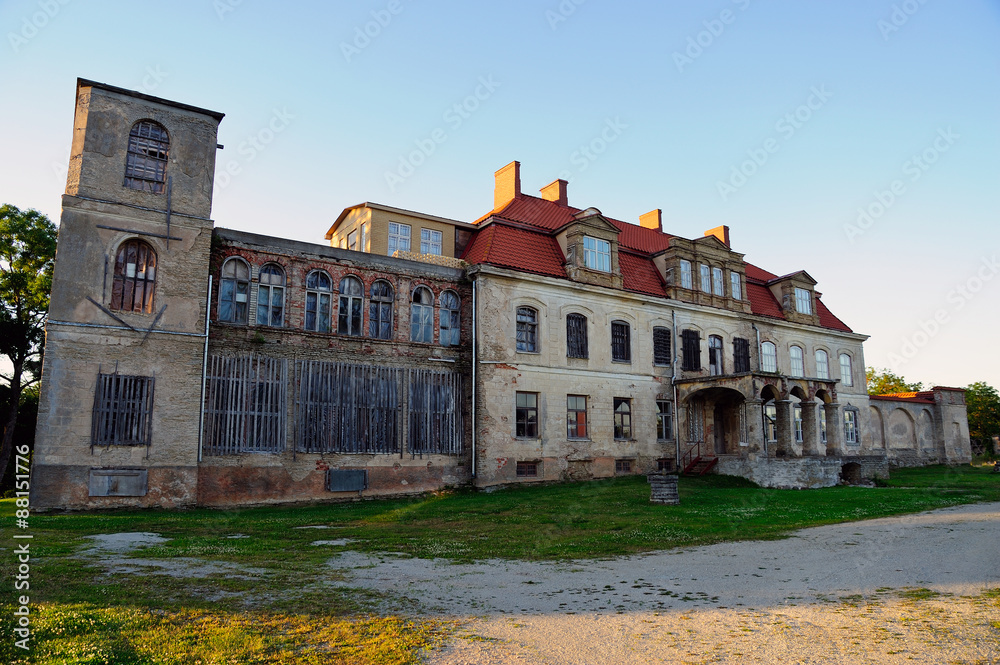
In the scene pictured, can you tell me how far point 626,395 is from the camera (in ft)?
89.9

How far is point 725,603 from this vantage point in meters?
7.22

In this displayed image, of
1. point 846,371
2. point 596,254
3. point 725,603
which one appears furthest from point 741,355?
point 725,603

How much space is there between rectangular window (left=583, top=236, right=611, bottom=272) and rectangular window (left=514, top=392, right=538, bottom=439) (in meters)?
6.26

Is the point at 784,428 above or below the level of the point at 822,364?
below

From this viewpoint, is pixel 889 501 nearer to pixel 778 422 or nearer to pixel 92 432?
pixel 778 422

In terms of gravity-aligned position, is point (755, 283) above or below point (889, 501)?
above

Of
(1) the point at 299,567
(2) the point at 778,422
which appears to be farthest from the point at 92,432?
(2) the point at 778,422

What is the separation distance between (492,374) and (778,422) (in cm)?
1338

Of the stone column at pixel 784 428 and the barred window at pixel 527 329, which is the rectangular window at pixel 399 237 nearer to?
the barred window at pixel 527 329

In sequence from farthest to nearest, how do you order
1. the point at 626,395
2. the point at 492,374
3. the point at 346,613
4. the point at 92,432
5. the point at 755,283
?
the point at 755,283 → the point at 626,395 → the point at 492,374 → the point at 92,432 → the point at 346,613

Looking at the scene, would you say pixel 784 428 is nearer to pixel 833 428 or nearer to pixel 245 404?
pixel 833 428

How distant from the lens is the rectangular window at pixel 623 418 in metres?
27.1

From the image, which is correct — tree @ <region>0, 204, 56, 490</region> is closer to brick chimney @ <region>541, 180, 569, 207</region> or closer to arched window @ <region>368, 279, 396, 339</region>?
arched window @ <region>368, 279, 396, 339</region>

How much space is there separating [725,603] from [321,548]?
704cm
